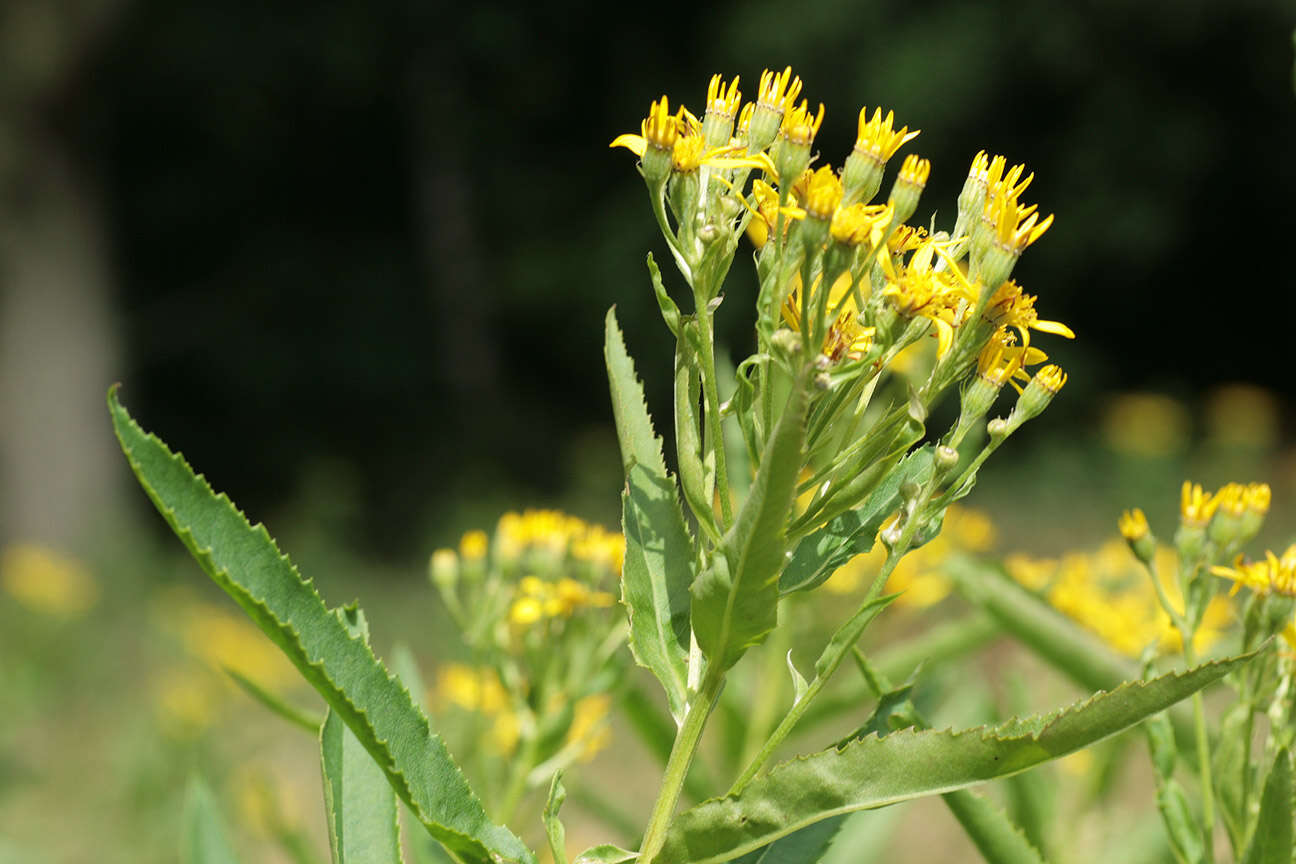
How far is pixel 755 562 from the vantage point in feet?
2.52

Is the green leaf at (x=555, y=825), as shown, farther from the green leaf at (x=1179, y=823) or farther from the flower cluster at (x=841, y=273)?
the green leaf at (x=1179, y=823)

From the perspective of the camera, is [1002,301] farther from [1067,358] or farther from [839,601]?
[1067,358]

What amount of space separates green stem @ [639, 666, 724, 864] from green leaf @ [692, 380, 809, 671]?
2cm

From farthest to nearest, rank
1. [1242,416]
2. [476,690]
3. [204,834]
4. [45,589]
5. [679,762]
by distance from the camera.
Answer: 1. [1242,416]
2. [45,589]
3. [476,690]
4. [204,834]
5. [679,762]

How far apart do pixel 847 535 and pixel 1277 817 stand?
0.36m

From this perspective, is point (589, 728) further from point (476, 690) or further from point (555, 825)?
point (555, 825)

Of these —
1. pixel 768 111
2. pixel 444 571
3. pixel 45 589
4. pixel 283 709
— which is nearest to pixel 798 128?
pixel 768 111

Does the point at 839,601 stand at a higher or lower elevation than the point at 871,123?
higher

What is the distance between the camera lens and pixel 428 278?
602 inches

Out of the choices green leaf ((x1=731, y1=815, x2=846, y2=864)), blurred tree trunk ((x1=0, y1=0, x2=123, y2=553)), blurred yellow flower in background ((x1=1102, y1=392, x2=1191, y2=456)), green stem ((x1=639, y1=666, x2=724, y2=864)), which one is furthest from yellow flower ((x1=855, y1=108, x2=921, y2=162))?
blurred yellow flower in background ((x1=1102, y1=392, x2=1191, y2=456))

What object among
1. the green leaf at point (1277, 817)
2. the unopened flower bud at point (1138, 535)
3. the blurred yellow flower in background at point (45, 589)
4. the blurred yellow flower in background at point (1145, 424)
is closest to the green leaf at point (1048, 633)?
the unopened flower bud at point (1138, 535)

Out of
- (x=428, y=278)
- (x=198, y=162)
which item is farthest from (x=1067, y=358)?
(x=198, y=162)

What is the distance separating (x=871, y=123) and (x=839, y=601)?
1.31 m

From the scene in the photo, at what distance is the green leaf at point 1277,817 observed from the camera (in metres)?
0.86
